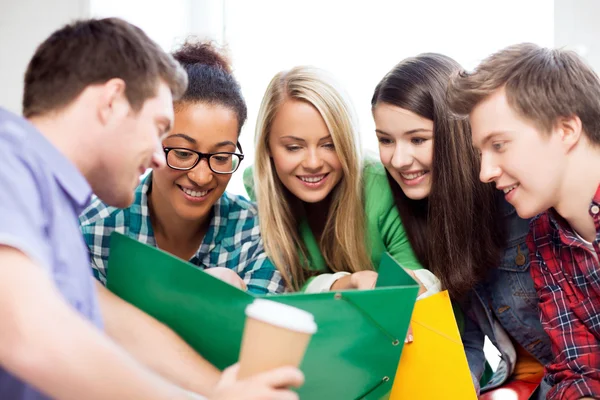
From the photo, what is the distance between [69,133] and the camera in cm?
87

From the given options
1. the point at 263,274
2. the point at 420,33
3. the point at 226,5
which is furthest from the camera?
the point at 226,5

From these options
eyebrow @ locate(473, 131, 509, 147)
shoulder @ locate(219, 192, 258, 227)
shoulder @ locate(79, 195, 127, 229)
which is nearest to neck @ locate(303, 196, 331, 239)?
shoulder @ locate(219, 192, 258, 227)

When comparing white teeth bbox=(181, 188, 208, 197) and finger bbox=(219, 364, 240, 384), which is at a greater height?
white teeth bbox=(181, 188, 208, 197)

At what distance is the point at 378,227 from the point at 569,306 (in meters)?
0.53

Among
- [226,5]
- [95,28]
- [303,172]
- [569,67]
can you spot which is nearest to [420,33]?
[226,5]

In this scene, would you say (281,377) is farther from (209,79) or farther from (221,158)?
(209,79)

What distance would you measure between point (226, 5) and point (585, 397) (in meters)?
2.04

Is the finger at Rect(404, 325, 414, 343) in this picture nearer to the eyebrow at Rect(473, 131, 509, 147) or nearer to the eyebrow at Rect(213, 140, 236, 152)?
the eyebrow at Rect(473, 131, 509, 147)

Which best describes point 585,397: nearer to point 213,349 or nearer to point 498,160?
point 498,160

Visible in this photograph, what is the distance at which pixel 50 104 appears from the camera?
2.90ft

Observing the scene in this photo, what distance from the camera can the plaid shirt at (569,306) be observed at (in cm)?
136

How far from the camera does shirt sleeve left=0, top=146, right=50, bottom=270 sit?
0.67 meters

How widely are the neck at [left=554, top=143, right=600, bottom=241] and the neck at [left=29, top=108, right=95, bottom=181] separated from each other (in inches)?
33.9

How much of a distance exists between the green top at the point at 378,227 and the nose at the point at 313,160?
0.18 metres
